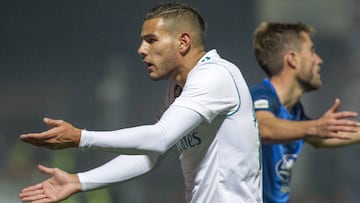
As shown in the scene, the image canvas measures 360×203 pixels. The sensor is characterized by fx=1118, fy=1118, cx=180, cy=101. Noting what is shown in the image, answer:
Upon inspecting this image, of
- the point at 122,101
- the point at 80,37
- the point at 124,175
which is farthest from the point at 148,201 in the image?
the point at 124,175

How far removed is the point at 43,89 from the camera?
229 inches

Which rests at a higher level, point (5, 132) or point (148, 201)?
point (5, 132)

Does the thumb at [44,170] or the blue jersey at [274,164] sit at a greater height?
the thumb at [44,170]

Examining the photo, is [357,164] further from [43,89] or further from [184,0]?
[43,89]

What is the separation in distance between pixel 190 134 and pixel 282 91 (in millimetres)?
1307

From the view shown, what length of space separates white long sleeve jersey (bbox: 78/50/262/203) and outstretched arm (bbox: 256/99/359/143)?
40cm

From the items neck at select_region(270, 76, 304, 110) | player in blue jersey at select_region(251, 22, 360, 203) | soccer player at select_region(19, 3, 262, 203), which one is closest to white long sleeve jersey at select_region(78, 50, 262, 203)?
soccer player at select_region(19, 3, 262, 203)

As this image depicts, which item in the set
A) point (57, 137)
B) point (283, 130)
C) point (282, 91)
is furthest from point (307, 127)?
point (57, 137)

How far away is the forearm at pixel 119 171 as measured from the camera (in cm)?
356

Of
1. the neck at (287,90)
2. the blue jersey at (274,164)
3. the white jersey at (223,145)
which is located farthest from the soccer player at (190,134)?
the neck at (287,90)

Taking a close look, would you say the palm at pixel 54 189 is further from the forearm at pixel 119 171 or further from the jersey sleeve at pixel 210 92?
the jersey sleeve at pixel 210 92

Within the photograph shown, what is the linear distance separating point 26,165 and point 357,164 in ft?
5.75

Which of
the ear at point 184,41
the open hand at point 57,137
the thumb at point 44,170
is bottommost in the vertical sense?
the thumb at point 44,170

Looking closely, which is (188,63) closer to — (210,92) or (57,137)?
(210,92)
